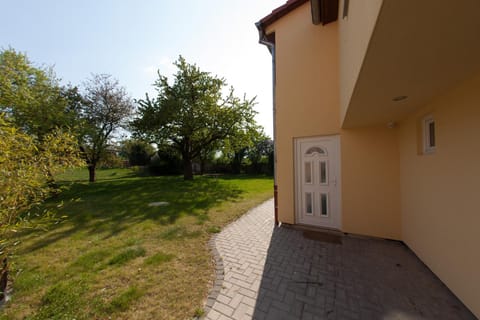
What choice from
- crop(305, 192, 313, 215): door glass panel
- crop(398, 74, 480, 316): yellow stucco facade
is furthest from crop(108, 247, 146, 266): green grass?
crop(398, 74, 480, 316): yellow stucco facade

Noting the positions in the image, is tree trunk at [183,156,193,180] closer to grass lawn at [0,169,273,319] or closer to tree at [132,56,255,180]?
tree at [132,56,255,180]

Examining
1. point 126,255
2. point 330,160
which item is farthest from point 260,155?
point 126,255

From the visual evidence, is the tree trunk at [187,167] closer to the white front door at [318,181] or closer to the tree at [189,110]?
the tree at [189,110]

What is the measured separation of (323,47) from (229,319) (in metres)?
5.36

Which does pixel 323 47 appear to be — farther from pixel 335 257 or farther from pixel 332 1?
pixel 335 257

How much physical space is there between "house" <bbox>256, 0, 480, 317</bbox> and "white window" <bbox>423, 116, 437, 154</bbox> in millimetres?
16

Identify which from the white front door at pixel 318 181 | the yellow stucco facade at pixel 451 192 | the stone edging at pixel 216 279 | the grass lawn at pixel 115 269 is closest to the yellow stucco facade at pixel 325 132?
the white front door at pixel 318 181

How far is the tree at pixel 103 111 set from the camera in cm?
1159

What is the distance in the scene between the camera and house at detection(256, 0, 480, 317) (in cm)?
121

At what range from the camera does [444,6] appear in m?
0.86

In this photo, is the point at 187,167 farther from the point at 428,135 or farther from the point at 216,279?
the point at 428,135

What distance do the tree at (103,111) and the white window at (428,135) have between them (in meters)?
14.0

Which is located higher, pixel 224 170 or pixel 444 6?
pixel 444 6

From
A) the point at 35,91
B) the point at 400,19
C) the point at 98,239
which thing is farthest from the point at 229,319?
the point at 35,91
